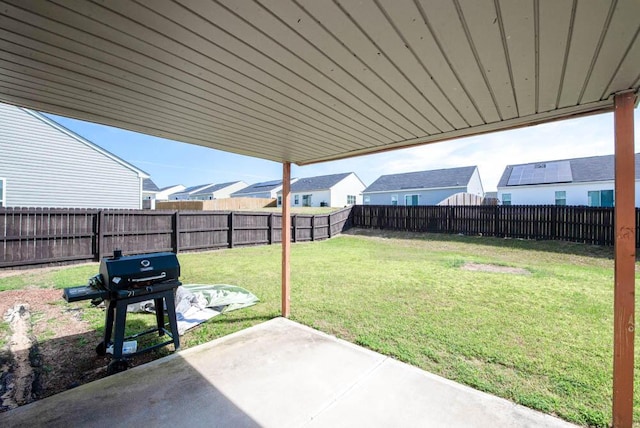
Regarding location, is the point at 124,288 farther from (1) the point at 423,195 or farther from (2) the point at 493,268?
(1) the point at 423,195

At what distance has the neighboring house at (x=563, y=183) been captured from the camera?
53.0 feet

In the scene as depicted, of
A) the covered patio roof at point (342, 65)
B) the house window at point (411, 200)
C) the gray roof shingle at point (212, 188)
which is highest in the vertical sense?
the gray roof shingle at point (212, 188)

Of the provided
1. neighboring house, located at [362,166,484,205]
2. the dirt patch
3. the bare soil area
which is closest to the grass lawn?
the dirt patch

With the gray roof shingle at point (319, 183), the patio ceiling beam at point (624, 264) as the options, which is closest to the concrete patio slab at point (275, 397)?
the patio ceiling beam at point (624, 264)

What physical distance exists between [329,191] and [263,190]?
1277 centimetres

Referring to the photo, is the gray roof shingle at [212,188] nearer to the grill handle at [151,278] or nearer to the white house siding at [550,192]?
the white house siding at [550,192]

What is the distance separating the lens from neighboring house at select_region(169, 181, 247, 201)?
43344 millimetres

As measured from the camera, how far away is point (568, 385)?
7.82 feet

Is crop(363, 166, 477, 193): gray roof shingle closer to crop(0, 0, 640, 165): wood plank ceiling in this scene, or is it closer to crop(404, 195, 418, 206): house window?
crop(404, 195, 418, 206): house window

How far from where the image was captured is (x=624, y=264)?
1.88m

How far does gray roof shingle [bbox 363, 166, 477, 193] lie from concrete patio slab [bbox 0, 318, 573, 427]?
2221 cm

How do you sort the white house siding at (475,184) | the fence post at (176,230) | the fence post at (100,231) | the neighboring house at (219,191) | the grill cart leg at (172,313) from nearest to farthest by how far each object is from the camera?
the grill cart leg at (172,313) → the fence post at (100,231) → the fence post at (176,230) → the white house siding at (475,184) → the neighboring house at (219,191)

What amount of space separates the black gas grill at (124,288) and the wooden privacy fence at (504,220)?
11.9 meters

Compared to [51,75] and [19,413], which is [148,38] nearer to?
[51,75]
